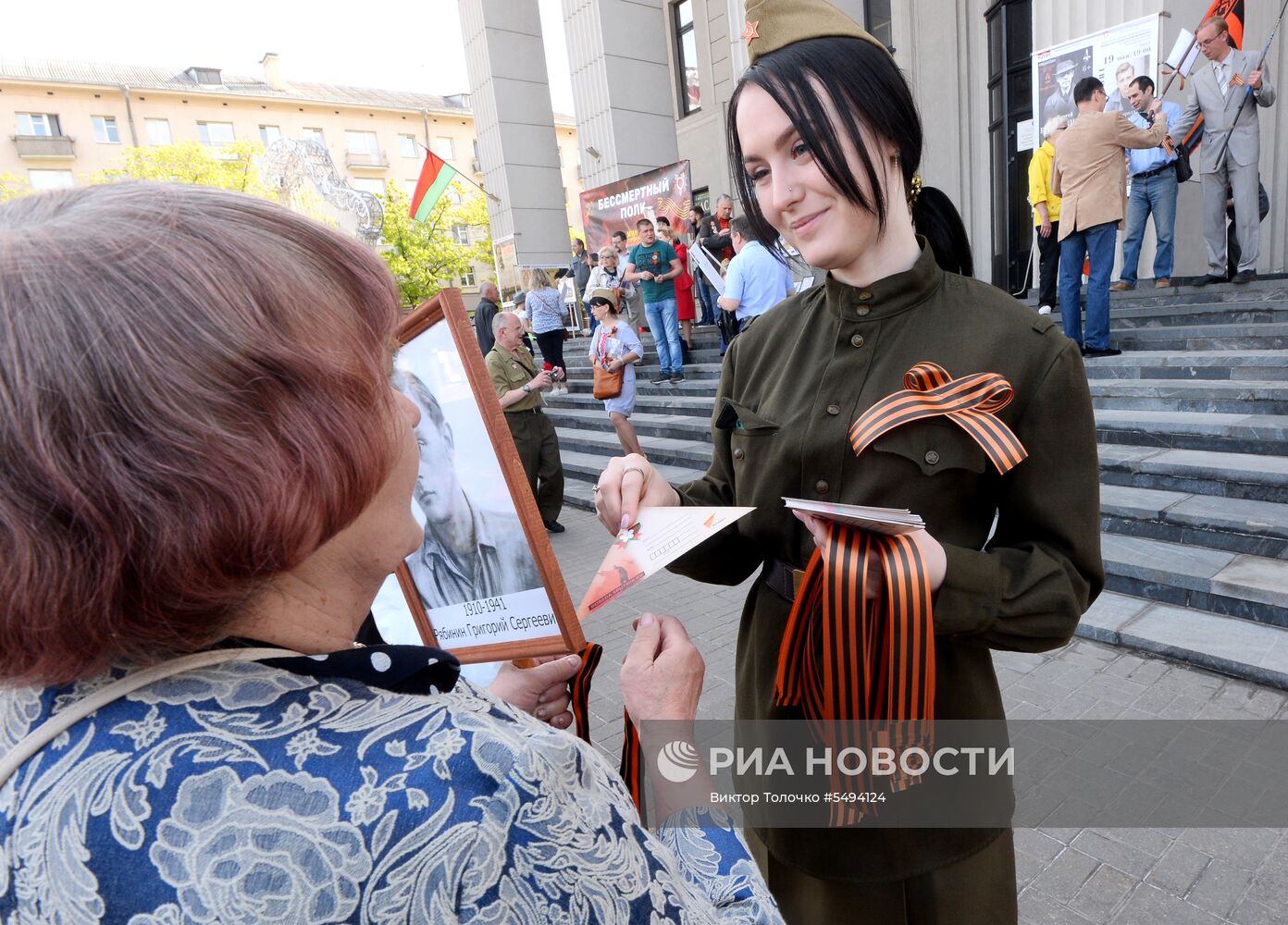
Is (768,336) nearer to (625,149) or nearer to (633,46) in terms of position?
(625,149)

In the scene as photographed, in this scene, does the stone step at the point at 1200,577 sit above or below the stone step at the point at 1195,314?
below

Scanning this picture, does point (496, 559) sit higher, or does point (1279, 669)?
point (496, 559)

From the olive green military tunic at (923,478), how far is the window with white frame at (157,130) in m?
48.9

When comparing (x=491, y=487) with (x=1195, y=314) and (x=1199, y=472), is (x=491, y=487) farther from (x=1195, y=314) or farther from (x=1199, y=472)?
(x=1195, y=314)

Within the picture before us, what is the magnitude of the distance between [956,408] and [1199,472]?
410 centimetres

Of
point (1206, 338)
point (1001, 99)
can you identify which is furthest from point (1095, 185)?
point (1001, 99)

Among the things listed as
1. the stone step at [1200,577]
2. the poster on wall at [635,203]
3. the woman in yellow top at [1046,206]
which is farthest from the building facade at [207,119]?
the stone step at [1200,577]

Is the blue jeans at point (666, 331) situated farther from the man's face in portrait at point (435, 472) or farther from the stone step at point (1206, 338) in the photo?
the man's face in portrait at point (435, 472)

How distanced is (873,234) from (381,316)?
84 cm

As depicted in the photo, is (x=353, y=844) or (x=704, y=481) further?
(x=704, y=481)

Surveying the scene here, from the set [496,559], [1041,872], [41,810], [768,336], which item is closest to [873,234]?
[768,336]

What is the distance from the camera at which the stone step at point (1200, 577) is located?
3.34 m

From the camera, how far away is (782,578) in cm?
132

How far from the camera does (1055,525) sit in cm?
110
